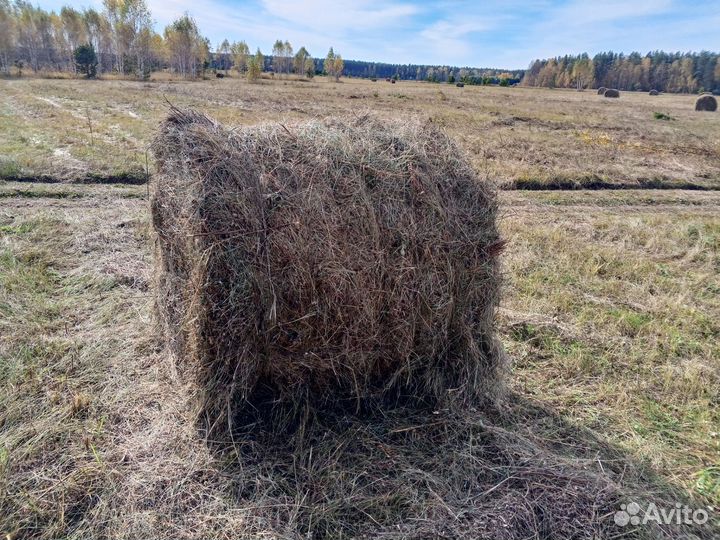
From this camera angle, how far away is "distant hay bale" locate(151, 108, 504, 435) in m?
2.79

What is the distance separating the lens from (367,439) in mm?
3076

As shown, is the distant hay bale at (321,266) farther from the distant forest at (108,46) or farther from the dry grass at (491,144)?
the distant forest at (108,46)

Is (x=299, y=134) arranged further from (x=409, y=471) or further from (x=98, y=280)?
(x=98, y=280)

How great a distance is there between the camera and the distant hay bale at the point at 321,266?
279cm

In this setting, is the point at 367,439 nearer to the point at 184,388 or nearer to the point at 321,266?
the point at 321,266

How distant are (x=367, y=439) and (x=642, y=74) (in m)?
116

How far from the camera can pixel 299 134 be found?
3.23 m

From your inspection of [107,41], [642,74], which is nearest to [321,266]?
[107,41]

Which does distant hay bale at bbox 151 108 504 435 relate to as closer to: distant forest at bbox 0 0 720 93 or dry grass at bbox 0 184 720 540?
dry grass at bbox 0 184 720 540

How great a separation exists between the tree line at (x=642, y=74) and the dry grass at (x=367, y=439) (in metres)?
102

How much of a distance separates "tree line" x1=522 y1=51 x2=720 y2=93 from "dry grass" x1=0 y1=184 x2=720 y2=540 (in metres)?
102

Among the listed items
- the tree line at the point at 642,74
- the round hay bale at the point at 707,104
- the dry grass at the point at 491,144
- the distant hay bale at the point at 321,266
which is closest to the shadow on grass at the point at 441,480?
the distant hay bale at the point at 321,266

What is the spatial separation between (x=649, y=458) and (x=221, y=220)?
3.50m

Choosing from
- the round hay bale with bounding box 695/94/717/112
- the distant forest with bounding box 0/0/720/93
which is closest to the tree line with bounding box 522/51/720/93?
the distant forest with bounding box 0/0/720/93
